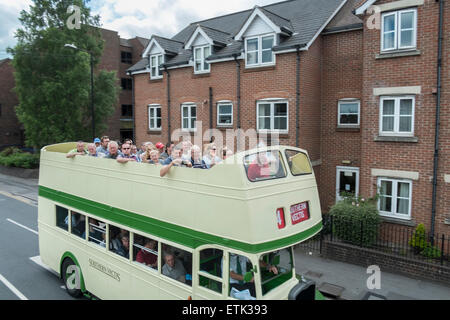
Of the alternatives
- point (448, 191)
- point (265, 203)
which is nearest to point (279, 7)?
point (448, 191)

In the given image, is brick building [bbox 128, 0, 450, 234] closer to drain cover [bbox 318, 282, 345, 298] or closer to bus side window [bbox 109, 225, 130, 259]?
drain cover [bbox 318, 282, 345, 298]

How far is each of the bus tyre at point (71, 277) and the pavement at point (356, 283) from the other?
5.81m

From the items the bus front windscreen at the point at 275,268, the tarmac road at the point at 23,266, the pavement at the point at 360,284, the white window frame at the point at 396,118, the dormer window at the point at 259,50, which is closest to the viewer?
the bus front windscreen at the point at 275,268

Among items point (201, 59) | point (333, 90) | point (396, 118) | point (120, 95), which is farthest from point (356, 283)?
point (120, 95)

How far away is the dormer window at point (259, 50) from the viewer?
568 inches

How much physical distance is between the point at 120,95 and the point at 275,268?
131 ft

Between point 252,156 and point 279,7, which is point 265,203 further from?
point 279,7

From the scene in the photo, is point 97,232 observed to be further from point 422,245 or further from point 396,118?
point 396,118

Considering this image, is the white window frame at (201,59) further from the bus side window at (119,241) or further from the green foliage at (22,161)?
the green foliage at (22,161)

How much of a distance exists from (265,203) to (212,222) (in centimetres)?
81

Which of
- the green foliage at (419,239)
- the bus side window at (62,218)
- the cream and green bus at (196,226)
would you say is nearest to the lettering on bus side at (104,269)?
the cream and green bus at (196,226)

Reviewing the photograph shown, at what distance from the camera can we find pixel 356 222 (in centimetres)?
1070

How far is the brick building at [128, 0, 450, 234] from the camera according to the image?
10.6 m

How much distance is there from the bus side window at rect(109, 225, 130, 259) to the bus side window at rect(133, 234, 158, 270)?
1.03ft
